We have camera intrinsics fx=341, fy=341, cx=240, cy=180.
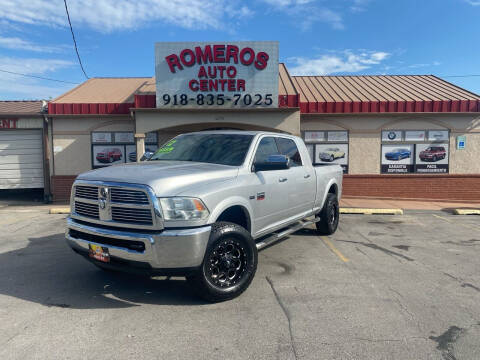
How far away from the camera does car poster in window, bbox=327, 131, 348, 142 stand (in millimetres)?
13188

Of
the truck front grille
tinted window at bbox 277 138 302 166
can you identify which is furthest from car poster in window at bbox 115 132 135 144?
the truck front grille

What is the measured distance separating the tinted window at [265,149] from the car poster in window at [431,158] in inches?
398

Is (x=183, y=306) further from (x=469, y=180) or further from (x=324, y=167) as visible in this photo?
(x=469, y=180)

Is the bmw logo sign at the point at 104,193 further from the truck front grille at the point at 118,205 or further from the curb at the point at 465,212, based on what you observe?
the curb at the point at 465,212

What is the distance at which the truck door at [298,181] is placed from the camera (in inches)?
214

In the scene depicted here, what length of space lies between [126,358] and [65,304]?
1.44 meters

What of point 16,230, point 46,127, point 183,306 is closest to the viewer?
point 183,306

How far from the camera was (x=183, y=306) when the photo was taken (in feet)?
12.4

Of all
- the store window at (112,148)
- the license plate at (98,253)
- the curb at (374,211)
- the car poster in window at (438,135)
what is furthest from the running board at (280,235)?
the car poster in window at (438,135)

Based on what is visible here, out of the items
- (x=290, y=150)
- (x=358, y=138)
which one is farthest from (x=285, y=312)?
(x=358, y=138)

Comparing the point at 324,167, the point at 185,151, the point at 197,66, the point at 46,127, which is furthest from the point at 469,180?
the point at 46,127

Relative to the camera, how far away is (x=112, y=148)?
1306 centimetres

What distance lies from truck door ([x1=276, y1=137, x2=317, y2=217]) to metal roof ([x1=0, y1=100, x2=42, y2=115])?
11.0 meters

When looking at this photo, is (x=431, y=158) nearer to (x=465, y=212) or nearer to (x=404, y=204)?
(x=404, y=204)
